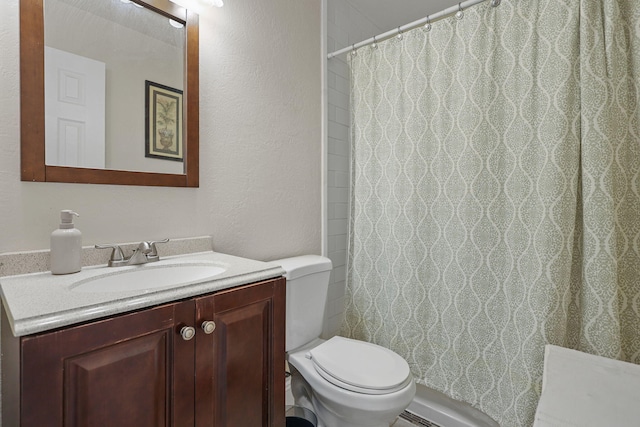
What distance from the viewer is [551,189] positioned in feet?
4.30

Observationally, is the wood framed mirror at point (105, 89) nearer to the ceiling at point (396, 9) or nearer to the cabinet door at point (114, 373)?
the cabinet door at point (114, 373)

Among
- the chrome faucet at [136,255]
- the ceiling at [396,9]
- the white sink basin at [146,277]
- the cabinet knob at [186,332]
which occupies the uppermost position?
the ceiling at [396,9]

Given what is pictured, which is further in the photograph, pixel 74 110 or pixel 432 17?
pixel 432 17

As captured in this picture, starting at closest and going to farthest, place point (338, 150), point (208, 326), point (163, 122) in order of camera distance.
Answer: point (208, 326) → point (163, 122) → point (338, 150)

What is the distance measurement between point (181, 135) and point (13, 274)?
2.40 ft

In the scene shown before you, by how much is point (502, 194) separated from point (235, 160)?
4.10ft

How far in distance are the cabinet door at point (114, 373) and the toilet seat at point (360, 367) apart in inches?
25.5

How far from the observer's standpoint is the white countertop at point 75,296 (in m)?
0.66

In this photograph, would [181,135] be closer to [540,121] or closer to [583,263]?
[540,121]

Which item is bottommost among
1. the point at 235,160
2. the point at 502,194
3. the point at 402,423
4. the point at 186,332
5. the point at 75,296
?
the point at 402,423

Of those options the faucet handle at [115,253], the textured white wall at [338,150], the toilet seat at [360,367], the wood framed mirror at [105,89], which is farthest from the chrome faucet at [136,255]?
the textured white wall at [338,150]

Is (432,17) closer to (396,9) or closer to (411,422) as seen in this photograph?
(396,9)

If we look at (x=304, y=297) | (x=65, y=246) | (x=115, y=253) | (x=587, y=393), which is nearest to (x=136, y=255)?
(x=115, y=253)

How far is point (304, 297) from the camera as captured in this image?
61.7 inches
